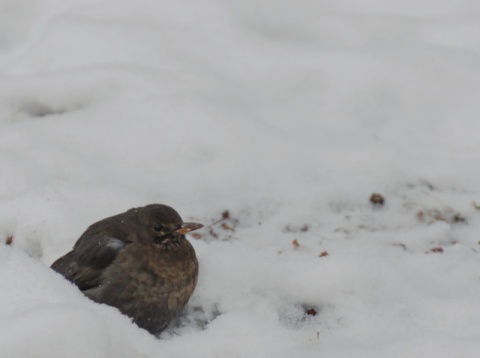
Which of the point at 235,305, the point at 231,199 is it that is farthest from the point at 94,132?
the point at 235,305

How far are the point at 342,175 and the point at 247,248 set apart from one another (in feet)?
3.40

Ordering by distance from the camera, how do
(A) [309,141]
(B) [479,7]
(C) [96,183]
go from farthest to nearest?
(B) [479,7]
(A) [309,141]
(C) [96,183]

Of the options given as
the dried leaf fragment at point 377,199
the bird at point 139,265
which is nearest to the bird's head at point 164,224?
the bird at point 139,265

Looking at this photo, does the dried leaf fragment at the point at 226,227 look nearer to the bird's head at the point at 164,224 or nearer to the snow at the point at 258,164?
the snow at the point at 258,164

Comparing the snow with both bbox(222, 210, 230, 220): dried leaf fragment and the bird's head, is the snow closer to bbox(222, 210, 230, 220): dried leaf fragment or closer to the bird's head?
bbox(222, 210, 230, 220): dried leaf fragment

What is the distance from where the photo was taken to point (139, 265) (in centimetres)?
417

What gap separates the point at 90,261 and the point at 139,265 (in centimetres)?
27

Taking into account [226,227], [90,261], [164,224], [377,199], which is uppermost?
[164,224]

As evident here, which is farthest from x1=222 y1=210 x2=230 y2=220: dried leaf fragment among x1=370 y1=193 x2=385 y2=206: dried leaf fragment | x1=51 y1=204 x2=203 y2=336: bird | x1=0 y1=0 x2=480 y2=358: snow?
x1=370 y1=193 x2=385 y2=206: dried leaf fragment

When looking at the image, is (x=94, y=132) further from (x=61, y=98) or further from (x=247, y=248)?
(x=247, y=248)

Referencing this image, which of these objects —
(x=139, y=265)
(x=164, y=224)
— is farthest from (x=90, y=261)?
(x=164, y=224)

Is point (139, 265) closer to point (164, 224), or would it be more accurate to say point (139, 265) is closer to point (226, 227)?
point (164, 224)

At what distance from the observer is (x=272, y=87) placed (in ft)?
21.0

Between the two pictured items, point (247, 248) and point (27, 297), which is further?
point (247, 248)
